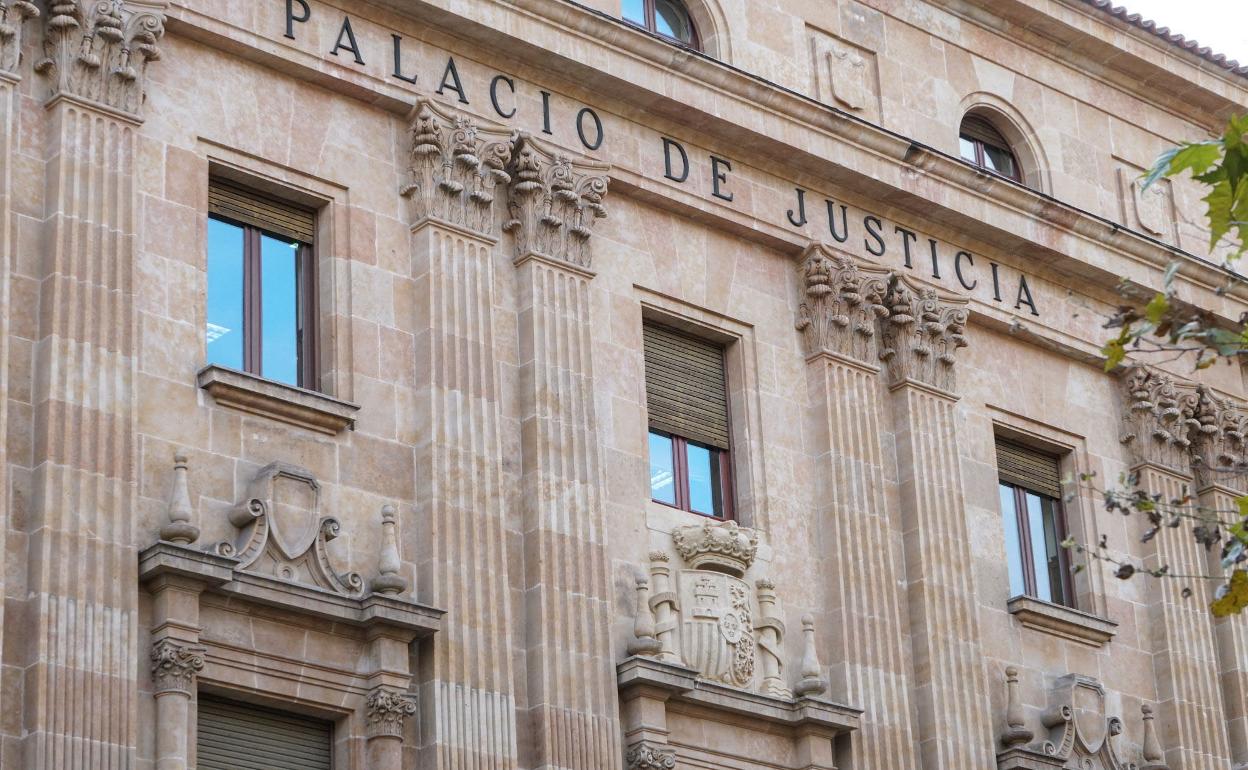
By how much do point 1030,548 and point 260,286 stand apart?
1084 centimetres

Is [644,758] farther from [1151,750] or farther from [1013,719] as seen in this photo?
[1151,750]

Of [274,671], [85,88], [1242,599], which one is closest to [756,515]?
[274,671]

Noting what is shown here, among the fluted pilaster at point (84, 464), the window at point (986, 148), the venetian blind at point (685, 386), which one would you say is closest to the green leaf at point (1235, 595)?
the fluted pilaster at point (84, 464)

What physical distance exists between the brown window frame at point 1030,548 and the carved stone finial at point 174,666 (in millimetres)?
11969

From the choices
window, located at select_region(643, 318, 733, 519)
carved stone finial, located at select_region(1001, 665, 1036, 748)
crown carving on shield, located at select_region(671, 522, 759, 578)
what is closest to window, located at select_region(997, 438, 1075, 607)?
carved stone finial, located at select_region(1001, 665, 1036, 748)

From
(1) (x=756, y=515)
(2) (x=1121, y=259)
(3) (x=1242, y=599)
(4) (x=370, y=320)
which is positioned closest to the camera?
(3) (x=1242, y=599)

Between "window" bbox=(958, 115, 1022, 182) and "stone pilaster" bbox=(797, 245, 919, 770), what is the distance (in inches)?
146

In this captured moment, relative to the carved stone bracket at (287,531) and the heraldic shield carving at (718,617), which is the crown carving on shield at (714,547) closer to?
the heraldic shield carving at (718,617)

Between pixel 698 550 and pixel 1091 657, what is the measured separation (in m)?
6.38

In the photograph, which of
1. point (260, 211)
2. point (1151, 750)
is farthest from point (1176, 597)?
point (260, 211)

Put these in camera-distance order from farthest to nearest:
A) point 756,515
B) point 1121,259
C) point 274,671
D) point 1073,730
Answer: point 1121,259, point 1073,730, point 756,515, point 274,671

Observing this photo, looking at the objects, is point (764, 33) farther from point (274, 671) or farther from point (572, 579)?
point (274, 671)

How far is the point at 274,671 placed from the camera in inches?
886

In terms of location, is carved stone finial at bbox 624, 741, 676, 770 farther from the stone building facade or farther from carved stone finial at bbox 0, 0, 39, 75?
carved stone finial at bbox 0, 0, 39, 75
